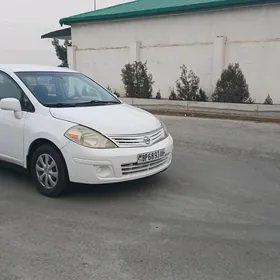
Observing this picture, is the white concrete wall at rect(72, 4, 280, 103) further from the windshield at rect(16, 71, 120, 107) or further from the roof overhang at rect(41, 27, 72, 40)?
the windshield at rect(16, 71, 120, 107)

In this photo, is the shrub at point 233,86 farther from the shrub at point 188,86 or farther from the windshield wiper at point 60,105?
the windshield wiper at point 60,105

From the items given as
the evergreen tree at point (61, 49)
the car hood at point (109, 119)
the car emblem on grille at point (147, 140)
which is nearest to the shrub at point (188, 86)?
the car hood at point (109, 119)

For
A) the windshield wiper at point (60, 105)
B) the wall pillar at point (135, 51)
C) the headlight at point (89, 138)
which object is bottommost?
the headlight at point (89, 138)

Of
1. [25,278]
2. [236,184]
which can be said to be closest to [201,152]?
[236,184]

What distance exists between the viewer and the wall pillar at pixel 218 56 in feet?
46.0

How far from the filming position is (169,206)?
479 centimetres

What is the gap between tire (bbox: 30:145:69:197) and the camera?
4879mm

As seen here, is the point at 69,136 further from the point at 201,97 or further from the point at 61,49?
the point at 61,49

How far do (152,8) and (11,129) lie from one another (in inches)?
460

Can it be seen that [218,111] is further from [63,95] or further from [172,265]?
[172,265]

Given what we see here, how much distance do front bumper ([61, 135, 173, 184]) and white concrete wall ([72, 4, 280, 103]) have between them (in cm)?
972

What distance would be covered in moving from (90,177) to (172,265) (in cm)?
174

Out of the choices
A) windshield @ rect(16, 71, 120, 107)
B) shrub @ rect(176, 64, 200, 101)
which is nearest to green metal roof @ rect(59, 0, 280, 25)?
shrub @ rect(176, 64, 200, 101)

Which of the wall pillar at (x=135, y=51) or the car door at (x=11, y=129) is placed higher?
the wall pillar at (x=135, y=51)
